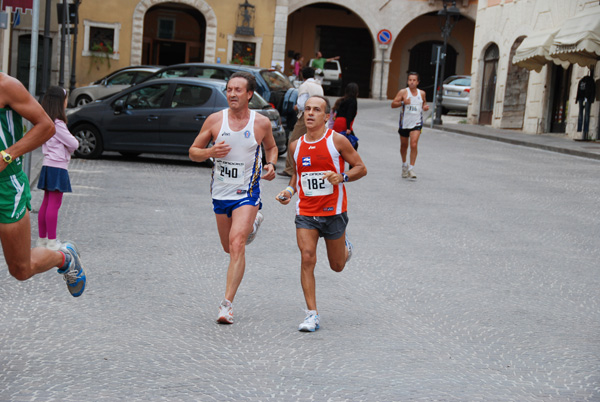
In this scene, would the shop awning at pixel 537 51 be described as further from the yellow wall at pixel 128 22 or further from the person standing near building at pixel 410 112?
the yellow wall at pixel 128 22

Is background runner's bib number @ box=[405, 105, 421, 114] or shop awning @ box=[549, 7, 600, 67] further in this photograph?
shop awning @ box=[549, 7, 600, 67]

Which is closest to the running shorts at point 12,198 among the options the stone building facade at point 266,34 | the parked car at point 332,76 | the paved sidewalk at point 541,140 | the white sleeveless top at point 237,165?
the white sleeveless top at point 237,165

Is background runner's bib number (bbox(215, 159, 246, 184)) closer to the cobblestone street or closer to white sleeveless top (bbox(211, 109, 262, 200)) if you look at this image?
white sleeveless top (bbox(211, 109, 262, 200))

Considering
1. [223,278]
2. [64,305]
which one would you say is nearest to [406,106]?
[223,278]

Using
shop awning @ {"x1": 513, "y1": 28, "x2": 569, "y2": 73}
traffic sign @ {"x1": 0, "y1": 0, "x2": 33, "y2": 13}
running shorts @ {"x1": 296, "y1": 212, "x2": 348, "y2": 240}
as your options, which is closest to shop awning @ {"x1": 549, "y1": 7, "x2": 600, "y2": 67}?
shop awning @ {"x1": 513, "y1": 28, "x2": 569, "y2": 73}

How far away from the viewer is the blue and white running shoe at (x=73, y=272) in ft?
19.1

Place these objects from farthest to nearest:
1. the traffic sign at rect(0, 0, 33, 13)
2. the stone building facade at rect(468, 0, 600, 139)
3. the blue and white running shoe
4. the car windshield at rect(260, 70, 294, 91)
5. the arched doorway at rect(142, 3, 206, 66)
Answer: the arched doorway at rect(142, 3, 206, 66)
the stone building facade at rect(468, 0, 600, 139)
the car windshield at rect(260, 70, 294, 91)
the traffic sign at rect(0, 0, 33, 13)
the blue and white running shoe

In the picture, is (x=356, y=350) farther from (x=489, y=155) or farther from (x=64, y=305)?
(x=489, y=155)

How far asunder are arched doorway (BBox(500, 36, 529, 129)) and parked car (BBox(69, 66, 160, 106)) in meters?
12.8

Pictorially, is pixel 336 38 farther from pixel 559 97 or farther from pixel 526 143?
pixel 526 143

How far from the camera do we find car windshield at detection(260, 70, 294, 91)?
1803 centimetres

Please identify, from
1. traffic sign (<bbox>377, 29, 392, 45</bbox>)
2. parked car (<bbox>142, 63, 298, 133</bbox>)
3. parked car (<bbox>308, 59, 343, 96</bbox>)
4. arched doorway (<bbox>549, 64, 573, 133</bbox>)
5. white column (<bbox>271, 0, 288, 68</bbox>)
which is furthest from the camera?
traffic sign (<bbox>377, 29, 392, 45</bbox>)

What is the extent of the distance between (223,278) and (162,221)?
9.33 ft

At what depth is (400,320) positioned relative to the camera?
629cm
